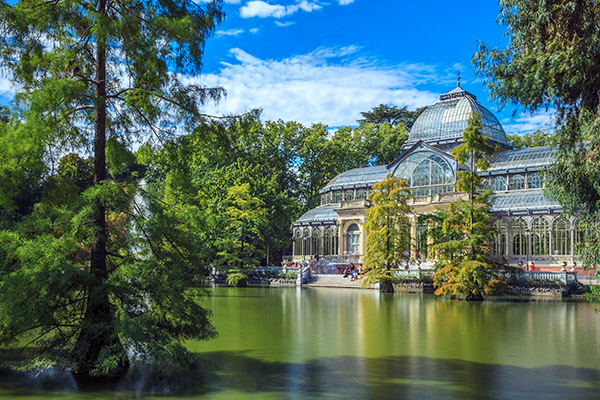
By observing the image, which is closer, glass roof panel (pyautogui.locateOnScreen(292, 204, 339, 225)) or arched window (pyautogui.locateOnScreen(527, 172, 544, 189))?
arched window (pyautogui.locateOnScreen(527, 172, 544, 189))

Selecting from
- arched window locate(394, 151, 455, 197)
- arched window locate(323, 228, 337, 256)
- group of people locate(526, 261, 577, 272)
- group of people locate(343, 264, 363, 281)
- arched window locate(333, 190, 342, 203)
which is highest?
arched window locate(394, 151, 455, 197)

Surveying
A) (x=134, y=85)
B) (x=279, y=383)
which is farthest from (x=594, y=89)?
(x=134, y=85)

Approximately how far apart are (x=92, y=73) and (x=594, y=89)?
34.0ft

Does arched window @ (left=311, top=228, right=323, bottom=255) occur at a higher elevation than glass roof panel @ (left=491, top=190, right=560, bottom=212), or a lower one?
lower

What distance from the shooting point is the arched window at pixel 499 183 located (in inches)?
1652

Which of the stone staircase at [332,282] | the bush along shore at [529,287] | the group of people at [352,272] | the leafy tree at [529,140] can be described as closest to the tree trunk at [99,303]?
the bush along shore at [529,287]

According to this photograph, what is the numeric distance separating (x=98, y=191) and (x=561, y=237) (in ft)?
107

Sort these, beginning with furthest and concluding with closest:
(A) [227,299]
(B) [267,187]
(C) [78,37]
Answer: (B) [267,187], (A) [227,299], (C) [78,37]

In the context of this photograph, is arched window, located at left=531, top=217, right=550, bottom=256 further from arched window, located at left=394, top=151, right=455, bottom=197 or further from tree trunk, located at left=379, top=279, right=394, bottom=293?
tree trunk, located at left=379, top=279, right=394, bottom=293

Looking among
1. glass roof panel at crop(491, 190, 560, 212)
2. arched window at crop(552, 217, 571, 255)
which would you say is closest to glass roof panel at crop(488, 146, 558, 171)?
glass roof panel at crop(491, 190, 560, 212)

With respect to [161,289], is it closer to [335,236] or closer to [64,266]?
[64,266]

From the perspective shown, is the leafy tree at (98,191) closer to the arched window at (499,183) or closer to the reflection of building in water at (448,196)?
the reflection of building in water at (448,196)

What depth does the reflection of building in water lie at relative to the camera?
120ft

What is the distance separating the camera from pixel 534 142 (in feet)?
181
